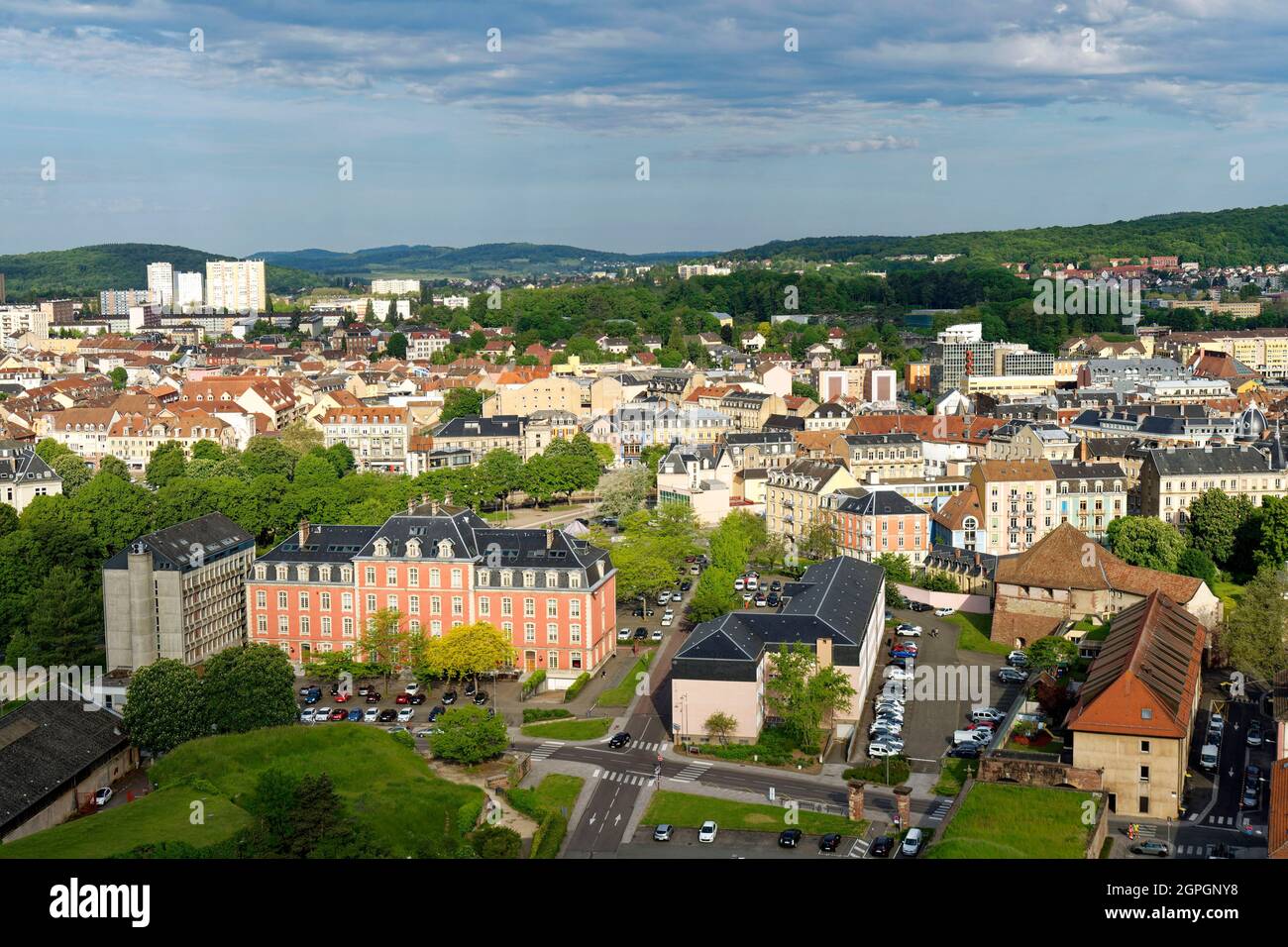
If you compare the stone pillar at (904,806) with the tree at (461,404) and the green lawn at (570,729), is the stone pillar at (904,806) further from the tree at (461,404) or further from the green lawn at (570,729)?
the tree at (461,404)

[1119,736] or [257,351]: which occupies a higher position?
[257,351]

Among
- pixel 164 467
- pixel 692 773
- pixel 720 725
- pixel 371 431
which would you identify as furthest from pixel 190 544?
pixel 371 431

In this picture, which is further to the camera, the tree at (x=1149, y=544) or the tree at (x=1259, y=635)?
the tree at (x=1149, y=544)

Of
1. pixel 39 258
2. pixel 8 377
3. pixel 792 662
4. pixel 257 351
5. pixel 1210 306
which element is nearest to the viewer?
pixel 792 662

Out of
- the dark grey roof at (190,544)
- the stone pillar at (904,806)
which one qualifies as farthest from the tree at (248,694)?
the stone pillar at (904,806)

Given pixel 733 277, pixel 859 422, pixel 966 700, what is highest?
pixel 733 277

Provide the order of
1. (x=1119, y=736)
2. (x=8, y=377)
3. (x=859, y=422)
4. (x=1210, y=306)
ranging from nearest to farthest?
1. (x=1119, y=736)
2. (x=859, y=422)
3. (x=8, y=377)
4. (x=1210, y=306)
